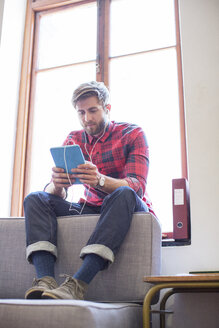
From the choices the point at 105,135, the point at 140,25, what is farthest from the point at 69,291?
the point at 140,25

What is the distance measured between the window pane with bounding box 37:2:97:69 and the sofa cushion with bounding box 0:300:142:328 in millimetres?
2059

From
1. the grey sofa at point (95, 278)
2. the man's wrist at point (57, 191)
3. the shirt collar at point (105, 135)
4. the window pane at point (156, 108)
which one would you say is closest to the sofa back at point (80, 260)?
the grey sofa at point (95, 278)

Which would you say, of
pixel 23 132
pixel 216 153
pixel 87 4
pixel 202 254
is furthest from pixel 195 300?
pixel 87 4

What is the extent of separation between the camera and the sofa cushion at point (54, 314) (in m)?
1.08

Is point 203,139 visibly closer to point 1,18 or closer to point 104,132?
point 104,132

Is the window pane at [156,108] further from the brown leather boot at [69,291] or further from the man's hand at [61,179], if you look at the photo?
the brown leather boot at [69,291]

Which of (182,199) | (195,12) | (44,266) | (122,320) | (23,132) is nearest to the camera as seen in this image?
(122,320)

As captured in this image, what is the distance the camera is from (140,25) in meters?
2.82

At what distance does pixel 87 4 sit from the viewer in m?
2.99

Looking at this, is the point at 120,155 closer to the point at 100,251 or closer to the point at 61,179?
the point at 61,179

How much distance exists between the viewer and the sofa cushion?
108 centimetres

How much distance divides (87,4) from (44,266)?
213 cm

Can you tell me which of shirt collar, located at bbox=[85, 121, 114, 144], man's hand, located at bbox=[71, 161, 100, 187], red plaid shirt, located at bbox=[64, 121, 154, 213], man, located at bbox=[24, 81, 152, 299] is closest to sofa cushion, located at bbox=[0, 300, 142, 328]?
man, located at bbox=[24, 81, 152, 299]

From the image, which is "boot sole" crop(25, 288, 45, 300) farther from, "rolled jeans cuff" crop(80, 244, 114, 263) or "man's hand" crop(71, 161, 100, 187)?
"man's hand" crop(71, 161, 100, 187)
